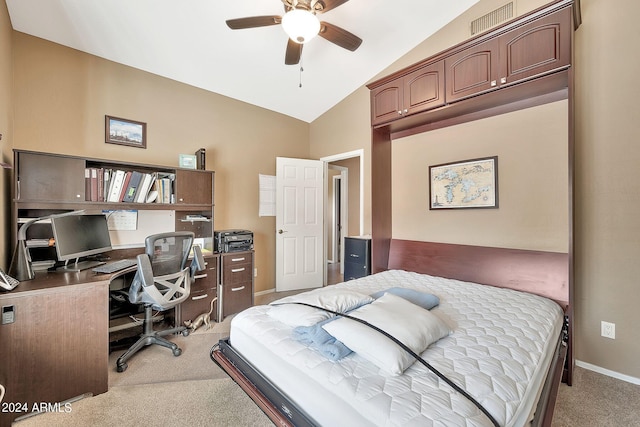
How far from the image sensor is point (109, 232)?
2.71 metres

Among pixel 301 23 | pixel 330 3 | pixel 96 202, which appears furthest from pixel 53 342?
pixel 330 3

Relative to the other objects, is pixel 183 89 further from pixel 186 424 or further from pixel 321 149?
pixel 186 424

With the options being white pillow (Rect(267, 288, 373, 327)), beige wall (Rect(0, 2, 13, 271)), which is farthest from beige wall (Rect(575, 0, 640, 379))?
beige wall (Rect(0, 2, 13, 271))

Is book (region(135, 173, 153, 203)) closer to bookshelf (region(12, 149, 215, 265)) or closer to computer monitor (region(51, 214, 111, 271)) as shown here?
bookshelf (region(12, 149, 215, 265))

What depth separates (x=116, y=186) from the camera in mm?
2559

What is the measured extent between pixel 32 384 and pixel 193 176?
2019 millimetres

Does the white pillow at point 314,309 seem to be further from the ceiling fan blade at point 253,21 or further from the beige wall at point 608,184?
the ceiling fan blade at point 253,21

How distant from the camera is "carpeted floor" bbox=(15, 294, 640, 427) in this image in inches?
62.6

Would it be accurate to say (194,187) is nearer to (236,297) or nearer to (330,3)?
(236,297)

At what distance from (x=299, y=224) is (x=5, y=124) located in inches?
121

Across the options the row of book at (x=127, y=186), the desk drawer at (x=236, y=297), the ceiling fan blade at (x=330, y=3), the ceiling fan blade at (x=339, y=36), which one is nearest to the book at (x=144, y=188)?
the row of book at (x=127, y=186)

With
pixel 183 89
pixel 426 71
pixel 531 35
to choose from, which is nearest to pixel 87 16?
pixel 183 89

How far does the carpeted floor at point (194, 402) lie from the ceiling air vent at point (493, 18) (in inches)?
121

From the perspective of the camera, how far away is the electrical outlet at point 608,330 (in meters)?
2.02
